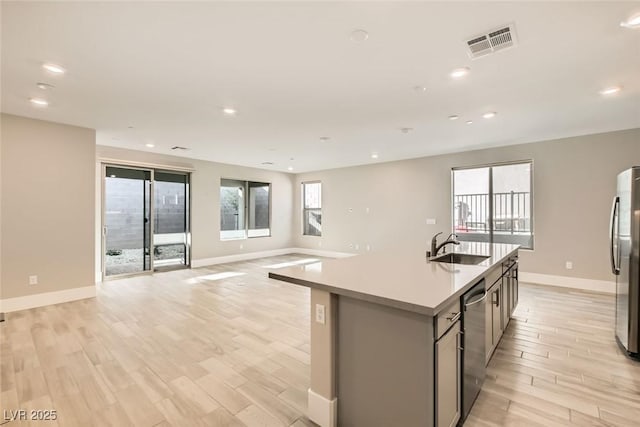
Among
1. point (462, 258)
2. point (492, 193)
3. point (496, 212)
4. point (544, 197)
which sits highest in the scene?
point (492, 193)

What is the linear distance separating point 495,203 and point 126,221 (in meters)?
7.79

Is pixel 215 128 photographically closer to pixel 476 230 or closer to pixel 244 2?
pixel 244 2

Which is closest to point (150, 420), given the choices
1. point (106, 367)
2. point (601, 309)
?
point (106, 367)

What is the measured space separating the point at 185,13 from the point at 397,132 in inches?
140

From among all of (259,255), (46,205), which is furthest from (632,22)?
(259,255)

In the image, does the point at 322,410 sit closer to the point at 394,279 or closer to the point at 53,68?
the point at 394,279

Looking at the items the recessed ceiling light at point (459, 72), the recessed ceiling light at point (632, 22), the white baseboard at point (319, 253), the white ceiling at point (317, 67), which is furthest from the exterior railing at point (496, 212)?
the recessed ceiling light at point (632, 22)

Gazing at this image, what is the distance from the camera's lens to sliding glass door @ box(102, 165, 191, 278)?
231 inches

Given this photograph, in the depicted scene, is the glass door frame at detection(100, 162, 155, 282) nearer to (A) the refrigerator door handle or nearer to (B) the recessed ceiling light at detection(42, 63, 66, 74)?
(B) the recessed ceiling light at detection(42, 63, 66, 74)

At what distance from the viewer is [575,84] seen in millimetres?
2949

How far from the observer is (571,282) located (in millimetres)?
5066

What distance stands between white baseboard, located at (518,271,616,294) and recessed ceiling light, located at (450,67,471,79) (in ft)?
14.8

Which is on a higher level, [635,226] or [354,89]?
[354,89]

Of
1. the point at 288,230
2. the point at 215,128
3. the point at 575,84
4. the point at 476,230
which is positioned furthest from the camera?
the point at 288,230
